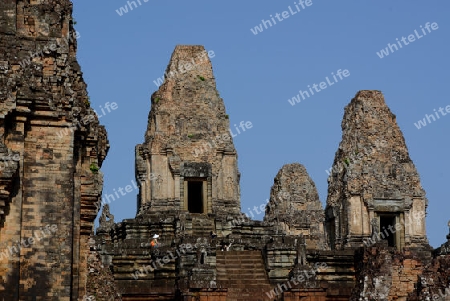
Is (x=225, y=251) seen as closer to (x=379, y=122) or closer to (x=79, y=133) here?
(x=379, y=122)

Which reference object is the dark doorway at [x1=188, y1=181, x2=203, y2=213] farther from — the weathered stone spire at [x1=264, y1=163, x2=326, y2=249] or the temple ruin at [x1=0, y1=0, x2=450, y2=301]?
the weathered stone spire at [x1=264, y1=163, x2=326, y2=249]

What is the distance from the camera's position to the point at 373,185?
47.5 metres

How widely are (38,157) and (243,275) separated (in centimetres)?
1823

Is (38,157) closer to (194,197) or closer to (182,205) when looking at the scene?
(182,205)

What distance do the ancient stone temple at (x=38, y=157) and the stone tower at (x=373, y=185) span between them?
26.6 metres

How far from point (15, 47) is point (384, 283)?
10204mm

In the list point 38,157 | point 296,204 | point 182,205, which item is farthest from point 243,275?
point 296,204

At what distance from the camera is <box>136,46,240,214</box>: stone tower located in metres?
47.2

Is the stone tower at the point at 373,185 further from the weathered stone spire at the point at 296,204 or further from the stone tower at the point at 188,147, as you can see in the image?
the weathered stone spire at the point at 296,204

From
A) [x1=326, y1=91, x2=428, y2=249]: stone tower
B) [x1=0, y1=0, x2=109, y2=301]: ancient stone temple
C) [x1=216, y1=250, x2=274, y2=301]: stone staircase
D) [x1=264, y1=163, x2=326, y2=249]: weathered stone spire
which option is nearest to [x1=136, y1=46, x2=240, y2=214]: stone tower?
[x1=326, y1=91, x2=428, y2=249]: stone tower

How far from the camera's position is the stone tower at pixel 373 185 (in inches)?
1865

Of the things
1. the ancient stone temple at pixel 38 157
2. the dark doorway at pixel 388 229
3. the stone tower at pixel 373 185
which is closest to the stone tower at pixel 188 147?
the stone tower at pixel 373 185

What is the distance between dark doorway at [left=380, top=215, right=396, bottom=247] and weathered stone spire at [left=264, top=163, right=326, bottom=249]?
9958mm

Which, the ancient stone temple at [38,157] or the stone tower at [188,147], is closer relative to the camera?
the ancient stone temple at [38,157]
